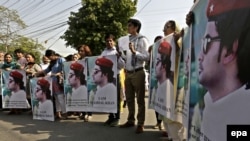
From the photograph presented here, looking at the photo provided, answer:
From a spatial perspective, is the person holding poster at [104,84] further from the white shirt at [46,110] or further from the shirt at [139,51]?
the white shirt at [46,110]

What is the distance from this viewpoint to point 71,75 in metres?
8.27

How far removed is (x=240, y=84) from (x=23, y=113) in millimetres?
8417

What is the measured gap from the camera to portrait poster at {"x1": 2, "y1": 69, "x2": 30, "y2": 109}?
9.59m

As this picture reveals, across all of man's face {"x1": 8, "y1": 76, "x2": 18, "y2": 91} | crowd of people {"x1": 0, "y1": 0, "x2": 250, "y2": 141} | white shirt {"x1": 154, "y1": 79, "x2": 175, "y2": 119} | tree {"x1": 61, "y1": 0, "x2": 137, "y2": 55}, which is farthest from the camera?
tree {"x1": 61, "y1": 0, "x2": 137, "y2": 55}

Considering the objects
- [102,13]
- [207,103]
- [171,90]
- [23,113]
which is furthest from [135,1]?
[207,103]

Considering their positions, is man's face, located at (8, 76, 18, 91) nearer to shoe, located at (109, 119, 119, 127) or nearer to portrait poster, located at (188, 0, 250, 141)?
shoe, located at (109, 119, 119, 127)

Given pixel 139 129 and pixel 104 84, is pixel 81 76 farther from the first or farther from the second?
pixel 139 129

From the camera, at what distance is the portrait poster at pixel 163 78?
5.13 m

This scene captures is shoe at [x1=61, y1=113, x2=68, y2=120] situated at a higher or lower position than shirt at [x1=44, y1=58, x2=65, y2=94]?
lower

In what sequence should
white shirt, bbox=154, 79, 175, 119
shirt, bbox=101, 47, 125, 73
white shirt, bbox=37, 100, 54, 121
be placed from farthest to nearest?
1. white shirt, bbox=37, 100, 54, 121
2. shirt, bbox=101, 47, 125, 73
3. white shirt, bbox=154, 79, 175, 119

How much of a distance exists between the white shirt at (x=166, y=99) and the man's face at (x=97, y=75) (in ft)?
6.51

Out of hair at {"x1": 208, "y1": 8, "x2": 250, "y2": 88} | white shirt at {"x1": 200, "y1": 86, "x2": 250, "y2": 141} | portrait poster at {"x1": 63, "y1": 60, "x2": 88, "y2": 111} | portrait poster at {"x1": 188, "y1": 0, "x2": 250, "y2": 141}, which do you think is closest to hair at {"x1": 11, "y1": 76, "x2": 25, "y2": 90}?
portrait poster at {"x1": 63, "y1": 60, "x2": 88, "y2": 111}

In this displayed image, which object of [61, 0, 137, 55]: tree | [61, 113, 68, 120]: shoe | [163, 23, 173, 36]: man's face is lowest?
[61, 113, 68, 120]: shoe

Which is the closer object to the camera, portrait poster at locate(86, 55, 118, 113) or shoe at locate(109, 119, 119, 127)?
portrait poster at locate(86, 55, 118, 113)
